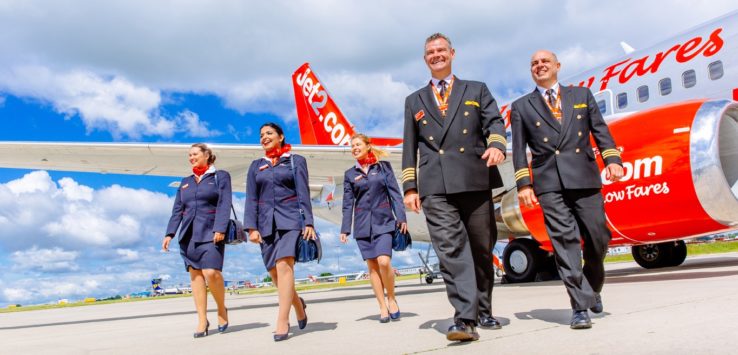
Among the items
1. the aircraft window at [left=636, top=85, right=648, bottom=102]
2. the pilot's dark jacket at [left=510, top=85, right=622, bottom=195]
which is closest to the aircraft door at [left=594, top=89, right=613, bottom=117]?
the aircraft window at [left=636, top=85, right=648, bottom=102]

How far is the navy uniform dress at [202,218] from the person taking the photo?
4.59m

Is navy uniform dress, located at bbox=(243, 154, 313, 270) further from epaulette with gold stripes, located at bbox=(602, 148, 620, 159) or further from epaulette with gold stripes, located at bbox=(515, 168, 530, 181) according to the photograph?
epaulette with gold stripes, located at bbox=(602, 148, 620, 159)

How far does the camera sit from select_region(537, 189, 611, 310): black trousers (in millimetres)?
3600

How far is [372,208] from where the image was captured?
4910mm

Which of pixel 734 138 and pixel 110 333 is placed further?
pixel 734 138

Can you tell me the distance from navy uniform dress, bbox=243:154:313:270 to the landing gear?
8382 millimetres

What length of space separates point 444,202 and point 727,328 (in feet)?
5.13

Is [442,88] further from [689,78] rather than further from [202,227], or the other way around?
[689,78]

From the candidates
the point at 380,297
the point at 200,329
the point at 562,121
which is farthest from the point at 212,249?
the point at 562,121

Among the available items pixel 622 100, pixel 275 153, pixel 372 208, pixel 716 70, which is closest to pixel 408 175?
pixel 275 153

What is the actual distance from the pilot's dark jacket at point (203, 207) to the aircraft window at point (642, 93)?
624 cm

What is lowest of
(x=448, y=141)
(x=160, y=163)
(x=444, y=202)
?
(x=444, y=202)

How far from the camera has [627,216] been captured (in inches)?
257

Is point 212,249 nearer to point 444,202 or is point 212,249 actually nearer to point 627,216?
point 444,202
